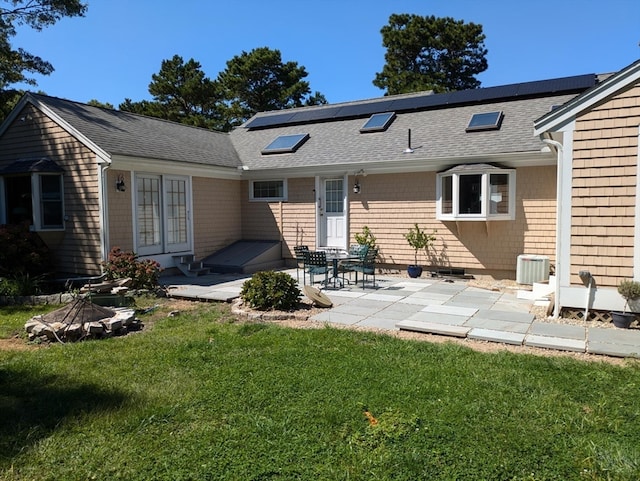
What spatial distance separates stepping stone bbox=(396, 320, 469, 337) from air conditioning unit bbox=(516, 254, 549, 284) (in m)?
4.25

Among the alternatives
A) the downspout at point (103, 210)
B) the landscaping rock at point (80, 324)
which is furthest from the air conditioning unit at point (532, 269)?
the downspout at point (103, 210)

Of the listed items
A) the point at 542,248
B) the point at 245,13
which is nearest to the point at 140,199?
the point at 245,13

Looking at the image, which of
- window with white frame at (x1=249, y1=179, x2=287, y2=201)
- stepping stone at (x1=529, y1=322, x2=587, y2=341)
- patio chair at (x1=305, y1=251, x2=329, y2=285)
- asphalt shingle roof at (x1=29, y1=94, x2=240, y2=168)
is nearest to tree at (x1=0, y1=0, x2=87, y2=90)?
asphalt shingle roof at (x1=29, y1=94, x2=240, y2=168)

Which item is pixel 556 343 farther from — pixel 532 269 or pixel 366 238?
pixel 366 238

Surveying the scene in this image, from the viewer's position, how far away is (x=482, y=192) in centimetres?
1007

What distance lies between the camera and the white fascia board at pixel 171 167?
32.8 feet

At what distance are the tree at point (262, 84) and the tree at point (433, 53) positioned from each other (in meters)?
6.26

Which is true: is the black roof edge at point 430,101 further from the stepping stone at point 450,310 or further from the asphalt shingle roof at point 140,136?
the stepping stone at point 450,310

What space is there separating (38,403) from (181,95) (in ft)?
99.6

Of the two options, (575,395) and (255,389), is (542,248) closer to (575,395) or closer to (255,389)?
(575,395)

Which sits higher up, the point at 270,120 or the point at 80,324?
the point at 270,120

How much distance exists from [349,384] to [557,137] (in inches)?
209

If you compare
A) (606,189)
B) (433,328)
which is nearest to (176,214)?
(433,328)

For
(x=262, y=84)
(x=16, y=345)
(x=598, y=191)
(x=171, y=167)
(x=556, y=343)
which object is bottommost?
(x=16, y=345)
